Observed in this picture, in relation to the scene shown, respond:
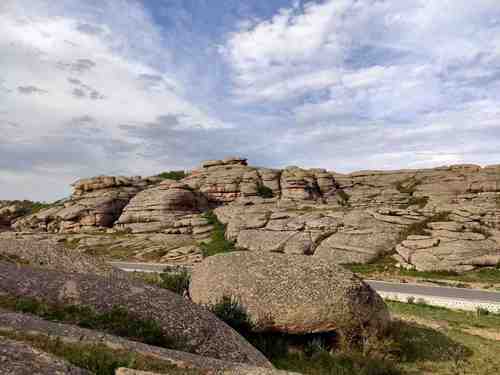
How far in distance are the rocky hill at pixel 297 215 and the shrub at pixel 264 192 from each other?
16 cm

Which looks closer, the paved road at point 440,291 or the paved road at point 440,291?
the paved road at point 440,291

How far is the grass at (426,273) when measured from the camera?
28656mm

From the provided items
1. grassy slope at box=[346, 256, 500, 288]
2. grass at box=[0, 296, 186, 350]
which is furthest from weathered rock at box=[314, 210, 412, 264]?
grass at box=[0, 296, 186, 350]

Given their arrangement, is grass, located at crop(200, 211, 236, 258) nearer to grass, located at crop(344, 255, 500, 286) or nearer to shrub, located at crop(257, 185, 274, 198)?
shrub, located at crop(257, 185, 274, 198)

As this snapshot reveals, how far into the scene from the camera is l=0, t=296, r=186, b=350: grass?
752 centimetres

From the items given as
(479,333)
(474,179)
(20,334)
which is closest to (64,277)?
(20,334)

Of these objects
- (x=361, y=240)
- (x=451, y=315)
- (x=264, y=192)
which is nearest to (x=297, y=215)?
(x=361, y=240)

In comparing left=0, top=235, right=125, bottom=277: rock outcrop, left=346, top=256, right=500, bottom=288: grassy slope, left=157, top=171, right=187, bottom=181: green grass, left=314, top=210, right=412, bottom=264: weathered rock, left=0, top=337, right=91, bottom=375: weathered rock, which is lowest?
left=346, top=256, right=500, bottom=288: grassy slope

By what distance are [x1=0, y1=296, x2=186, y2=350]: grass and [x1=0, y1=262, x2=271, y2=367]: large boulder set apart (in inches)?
6.1

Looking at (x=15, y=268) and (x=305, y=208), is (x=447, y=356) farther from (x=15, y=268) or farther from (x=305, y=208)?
(x=305, y=208)

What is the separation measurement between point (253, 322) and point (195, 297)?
8.93 ft

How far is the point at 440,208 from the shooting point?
4066 cm

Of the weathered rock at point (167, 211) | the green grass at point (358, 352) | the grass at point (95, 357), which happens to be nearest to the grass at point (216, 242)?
the weathered rock at point (167, 211)

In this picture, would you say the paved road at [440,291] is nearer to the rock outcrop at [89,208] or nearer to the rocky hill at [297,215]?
the rocky hill at [297,215]
